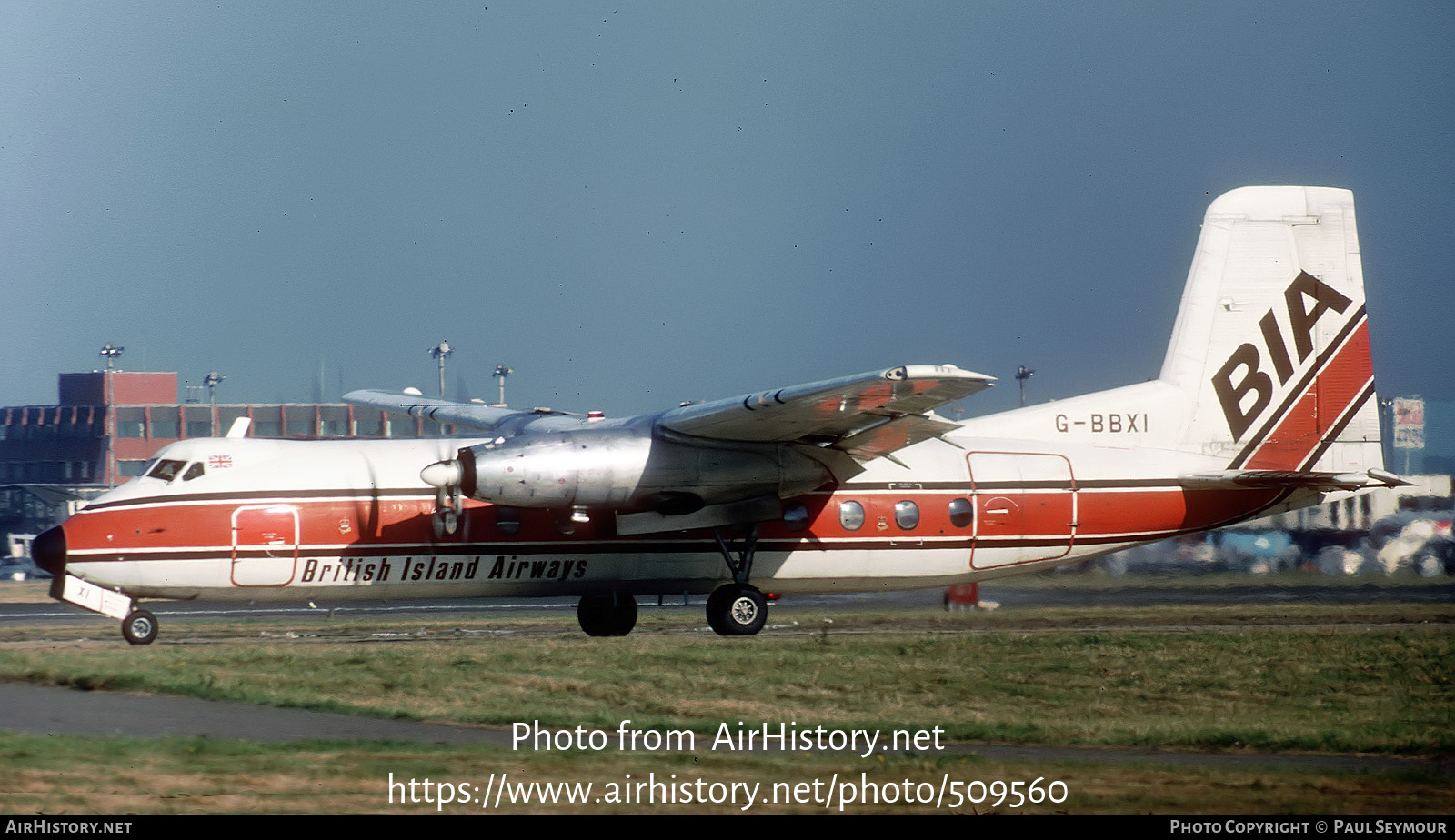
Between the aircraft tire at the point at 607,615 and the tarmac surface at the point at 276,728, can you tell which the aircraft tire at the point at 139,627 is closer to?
the tarmac surface at the point at 276,728

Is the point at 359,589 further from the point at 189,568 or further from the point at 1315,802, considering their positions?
the point at 1315,802

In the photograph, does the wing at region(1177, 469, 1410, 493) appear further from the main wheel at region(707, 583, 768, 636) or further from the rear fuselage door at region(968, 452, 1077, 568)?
the main wheel at region(707, 583, 768, 636)

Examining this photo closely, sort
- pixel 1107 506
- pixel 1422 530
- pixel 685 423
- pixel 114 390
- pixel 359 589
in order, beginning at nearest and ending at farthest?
pixel 685 423, pixel 359 589, pixel 1107 506, pixel 1422 530, pixel 114 390

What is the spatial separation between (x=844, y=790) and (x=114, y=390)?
55.8 metres

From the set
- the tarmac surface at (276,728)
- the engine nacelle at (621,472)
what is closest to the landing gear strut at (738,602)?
the engine nacelle at (621,472)

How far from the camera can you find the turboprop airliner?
19359 mm

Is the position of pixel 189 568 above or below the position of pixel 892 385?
below

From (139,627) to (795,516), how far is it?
10.1 m

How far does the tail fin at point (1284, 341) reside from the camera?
22.5 m

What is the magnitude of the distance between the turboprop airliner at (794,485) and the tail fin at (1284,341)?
1.3 inches

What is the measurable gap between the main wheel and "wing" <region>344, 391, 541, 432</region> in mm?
5279

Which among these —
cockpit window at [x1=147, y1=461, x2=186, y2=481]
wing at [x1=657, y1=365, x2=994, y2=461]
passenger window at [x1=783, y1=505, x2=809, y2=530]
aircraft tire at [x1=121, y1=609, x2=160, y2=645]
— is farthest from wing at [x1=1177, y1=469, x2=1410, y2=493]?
aircraft tire at [x1=121, y1=609, x2=160, y2=645]
